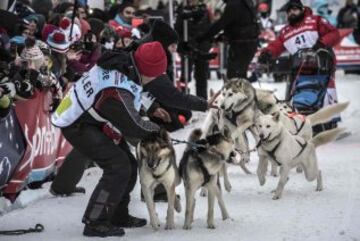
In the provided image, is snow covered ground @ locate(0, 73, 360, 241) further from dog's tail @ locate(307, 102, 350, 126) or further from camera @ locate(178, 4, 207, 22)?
camera @ locate(178, 4, 207, 22)

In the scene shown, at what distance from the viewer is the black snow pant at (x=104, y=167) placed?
539cm

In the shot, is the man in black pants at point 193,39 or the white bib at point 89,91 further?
the man in black pants at point 193,39

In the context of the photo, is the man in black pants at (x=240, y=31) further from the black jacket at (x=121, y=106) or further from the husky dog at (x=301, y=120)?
the black jacket at (x=121, y=106)

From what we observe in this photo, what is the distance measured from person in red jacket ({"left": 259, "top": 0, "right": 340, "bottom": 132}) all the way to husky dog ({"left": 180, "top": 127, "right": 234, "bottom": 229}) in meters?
4.18

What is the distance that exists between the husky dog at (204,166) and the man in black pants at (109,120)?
0.38 meters

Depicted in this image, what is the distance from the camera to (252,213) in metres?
6.23

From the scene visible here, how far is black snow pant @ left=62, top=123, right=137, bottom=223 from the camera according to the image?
17.7 ft

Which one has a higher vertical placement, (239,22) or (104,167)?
(239,22)

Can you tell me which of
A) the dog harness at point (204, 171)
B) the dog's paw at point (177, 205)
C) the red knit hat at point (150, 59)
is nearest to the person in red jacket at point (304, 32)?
the dog's paw at point (177, 205)

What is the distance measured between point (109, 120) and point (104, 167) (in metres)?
0.33

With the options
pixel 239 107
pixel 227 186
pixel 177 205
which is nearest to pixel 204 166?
pixel 177 205

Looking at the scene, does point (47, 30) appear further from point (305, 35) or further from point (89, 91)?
point (305, 35)

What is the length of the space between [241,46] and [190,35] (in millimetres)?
2902

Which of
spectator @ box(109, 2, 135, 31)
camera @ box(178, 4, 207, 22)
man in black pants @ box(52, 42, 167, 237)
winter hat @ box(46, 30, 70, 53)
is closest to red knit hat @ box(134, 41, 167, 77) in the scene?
man in black pants @ box(52, 42, 167, 237)
